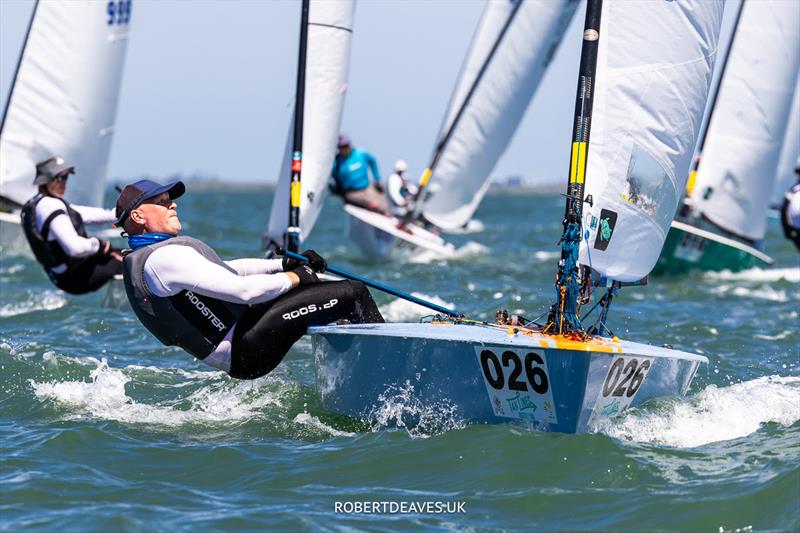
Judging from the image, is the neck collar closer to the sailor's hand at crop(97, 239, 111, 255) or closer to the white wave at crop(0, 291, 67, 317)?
the sailor's hand at crop(97, 239, 111, 255)

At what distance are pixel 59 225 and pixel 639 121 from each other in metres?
4.79

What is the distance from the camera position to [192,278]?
18.8 ft

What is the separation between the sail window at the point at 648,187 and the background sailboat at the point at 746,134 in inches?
331

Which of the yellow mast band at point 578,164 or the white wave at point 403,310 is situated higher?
the yellow mast band at point 578,164

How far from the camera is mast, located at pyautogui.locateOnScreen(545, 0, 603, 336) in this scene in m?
5.75

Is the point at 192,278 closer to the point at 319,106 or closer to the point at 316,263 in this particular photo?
the point at 316,263

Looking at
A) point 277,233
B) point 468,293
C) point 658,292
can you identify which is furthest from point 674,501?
point 658,292

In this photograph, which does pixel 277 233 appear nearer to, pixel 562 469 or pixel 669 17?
pixel 669 17

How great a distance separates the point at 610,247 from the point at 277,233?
16.9 ft

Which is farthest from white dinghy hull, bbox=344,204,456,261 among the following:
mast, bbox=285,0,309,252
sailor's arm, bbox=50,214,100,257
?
sailor's arm, bbox=50,214,100,257

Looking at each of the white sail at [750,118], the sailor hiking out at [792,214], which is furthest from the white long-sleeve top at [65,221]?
the sailor hiking out at [792,214]

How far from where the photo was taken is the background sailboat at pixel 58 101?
1373 cm

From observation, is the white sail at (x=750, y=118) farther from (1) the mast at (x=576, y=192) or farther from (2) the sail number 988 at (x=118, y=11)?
(1) the mast at (x=576, y=192)

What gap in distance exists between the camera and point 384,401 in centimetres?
588
